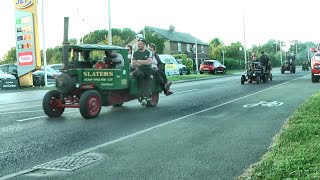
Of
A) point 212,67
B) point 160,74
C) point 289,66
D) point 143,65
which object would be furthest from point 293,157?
point 212,67

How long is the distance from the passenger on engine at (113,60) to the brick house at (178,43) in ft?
206

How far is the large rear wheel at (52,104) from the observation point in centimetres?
1063

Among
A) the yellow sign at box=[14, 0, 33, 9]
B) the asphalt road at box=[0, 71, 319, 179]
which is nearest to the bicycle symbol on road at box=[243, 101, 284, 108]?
the asphalt road at box=[0, 71, 319, 179]

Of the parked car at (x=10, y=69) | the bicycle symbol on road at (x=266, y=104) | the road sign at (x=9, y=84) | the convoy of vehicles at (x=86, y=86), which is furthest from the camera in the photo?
the parked car at (x=10, y=69)

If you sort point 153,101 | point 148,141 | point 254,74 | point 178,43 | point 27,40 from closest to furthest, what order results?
point 148,141 → point 153,101 → point 254,74 → point 27,40 → point 178,43

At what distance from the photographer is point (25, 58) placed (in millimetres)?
28203

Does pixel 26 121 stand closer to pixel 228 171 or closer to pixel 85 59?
pixel 85 59

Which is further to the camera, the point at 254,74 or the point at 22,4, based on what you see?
the point at 22,4

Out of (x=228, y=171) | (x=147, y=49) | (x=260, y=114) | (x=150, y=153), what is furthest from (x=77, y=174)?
(x=147, y=49)

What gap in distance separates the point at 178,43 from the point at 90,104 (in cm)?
6820

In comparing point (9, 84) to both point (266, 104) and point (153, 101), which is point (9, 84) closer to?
point (153, 101)

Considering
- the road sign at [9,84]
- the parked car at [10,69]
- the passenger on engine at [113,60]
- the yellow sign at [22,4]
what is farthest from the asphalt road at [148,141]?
the parked car at [10,69]

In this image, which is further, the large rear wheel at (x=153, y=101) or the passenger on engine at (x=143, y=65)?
the large rear wheel at (x=153, y=101)

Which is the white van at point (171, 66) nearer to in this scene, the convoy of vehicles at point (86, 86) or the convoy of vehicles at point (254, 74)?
the convoy of vehicles at point (254, 74)
